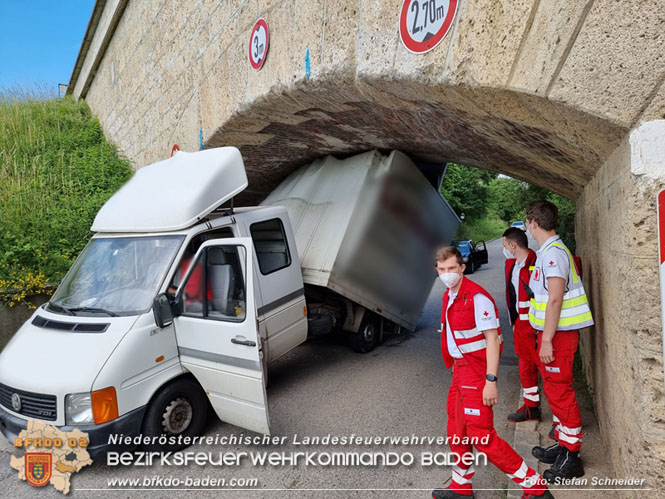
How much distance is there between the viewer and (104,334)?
136 inches

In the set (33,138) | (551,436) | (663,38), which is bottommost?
(551,436)

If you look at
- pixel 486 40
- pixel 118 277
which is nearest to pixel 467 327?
pixel 486 40

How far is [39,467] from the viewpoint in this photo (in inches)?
135

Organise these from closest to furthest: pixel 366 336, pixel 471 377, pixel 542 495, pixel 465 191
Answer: pixel 542 495, pixel 471 377, pixel 366 336, pixel 465 191

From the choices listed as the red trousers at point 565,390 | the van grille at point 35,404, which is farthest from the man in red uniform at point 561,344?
the van grille at point 35,404

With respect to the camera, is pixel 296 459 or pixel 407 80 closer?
pixel 407 80

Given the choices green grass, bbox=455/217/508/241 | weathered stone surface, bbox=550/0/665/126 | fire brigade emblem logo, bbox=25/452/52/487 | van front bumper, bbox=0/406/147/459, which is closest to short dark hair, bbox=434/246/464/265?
weathered stone surface, bbox=550/0/665/126

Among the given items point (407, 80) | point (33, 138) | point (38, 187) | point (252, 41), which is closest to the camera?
point (407, 80)

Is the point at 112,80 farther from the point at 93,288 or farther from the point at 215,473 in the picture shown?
the point at 215,473

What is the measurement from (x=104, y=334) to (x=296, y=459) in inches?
75.1

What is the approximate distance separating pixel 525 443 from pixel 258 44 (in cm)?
486

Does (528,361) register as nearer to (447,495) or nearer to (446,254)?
(447,495)

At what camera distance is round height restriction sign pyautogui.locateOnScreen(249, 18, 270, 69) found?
4.84 m

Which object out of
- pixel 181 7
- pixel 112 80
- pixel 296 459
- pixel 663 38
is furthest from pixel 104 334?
pixel 112 80
